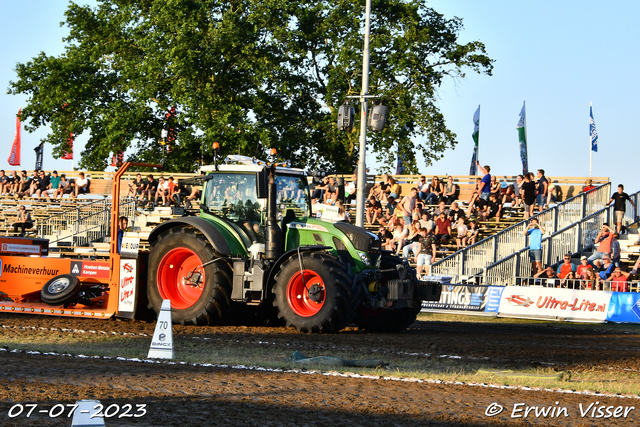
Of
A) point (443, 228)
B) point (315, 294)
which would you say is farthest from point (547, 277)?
point (315, 294)

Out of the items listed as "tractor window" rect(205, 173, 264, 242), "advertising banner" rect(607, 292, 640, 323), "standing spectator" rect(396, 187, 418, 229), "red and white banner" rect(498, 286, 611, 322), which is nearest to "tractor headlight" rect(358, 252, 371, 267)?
"tractor window" rect(205, 173, 264, 242)

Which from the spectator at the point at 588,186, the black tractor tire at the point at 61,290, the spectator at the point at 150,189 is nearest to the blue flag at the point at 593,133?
the spectator at the point at 588,186

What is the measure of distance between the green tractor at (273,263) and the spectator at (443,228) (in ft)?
29.9

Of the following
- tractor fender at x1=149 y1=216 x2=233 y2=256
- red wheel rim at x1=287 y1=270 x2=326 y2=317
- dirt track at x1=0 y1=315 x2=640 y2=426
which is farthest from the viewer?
tractor fender at x1=149 y1=216 x2=233 y2=256

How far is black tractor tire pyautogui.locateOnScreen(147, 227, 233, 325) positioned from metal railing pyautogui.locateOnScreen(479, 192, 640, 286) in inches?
370

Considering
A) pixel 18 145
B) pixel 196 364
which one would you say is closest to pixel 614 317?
pixel 196 364

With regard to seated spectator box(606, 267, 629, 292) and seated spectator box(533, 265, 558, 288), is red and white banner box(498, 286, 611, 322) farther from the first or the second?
seated spectator box(533, 265, 558, 288)

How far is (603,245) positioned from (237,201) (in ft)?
35.5

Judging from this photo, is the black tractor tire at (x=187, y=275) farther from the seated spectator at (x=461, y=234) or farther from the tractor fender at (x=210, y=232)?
the seated spectator at (x=461, y=234)

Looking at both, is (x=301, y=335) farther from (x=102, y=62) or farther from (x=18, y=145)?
(x=18, y=145)

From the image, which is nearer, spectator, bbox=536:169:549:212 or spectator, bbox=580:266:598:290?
spectator, bbox=580:266:598:290

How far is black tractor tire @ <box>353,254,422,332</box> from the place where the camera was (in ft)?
46.0

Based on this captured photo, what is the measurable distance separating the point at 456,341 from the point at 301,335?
2421 millimetres

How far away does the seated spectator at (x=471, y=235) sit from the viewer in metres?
22.5
